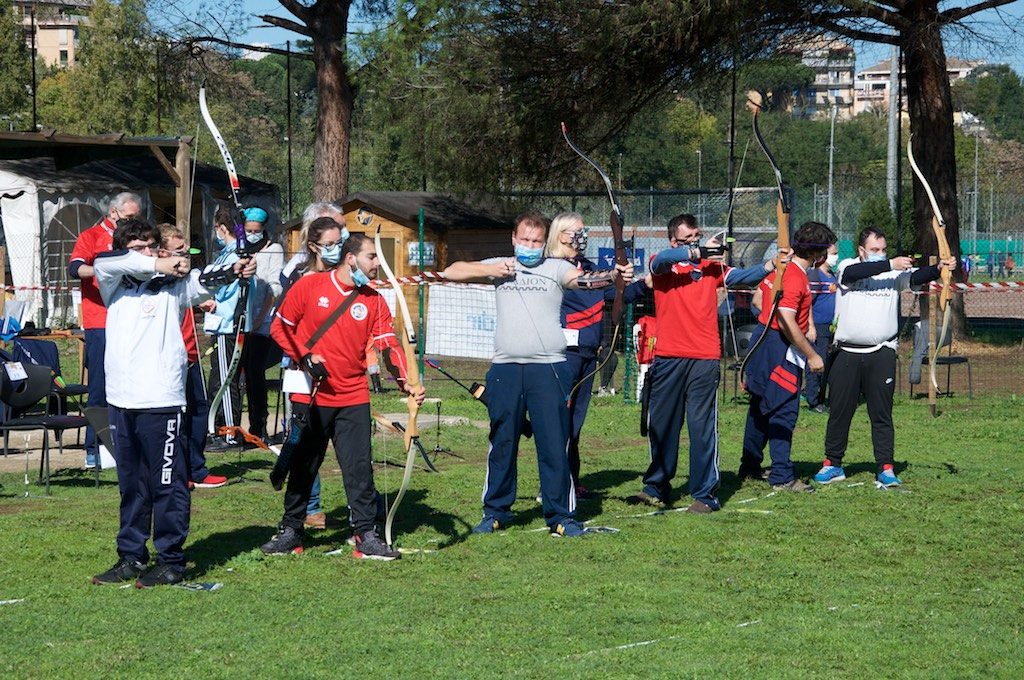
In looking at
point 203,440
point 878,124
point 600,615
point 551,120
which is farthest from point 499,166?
point 878,124

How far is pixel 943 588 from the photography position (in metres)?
6.62

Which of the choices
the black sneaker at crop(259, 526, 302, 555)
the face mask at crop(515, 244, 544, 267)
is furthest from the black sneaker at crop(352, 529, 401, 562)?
the face mask at crop(515, 244, 544, 267)

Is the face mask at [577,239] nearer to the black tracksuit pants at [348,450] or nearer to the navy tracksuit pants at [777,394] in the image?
the black tracksuit pants at [348,450]

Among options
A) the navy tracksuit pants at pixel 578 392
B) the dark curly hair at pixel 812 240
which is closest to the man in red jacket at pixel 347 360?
the navy tracksuit pants at pixel 578 392

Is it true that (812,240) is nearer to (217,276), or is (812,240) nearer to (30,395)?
(217,276)

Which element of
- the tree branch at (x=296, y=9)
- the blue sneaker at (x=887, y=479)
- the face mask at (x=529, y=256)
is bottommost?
the blue sneaker at (x=887, y=479)

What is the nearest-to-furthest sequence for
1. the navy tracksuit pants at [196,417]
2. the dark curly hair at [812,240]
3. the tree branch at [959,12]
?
the dark curly hair at [812,240]
the navy tracksuit pants at [196,417]
the tree branch at [959,12]

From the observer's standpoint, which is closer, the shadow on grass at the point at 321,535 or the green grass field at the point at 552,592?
the green grass field at the point at 552,592

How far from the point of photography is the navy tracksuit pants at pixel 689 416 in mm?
8367

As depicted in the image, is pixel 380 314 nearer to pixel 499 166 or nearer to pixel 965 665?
pixel 965 665

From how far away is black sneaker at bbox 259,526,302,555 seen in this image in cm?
730

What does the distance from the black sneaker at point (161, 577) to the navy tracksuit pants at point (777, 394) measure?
4420 mm

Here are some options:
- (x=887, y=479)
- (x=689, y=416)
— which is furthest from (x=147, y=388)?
(x=887, y=479)

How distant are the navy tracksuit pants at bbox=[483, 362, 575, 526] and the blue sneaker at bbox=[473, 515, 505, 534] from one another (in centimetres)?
27
